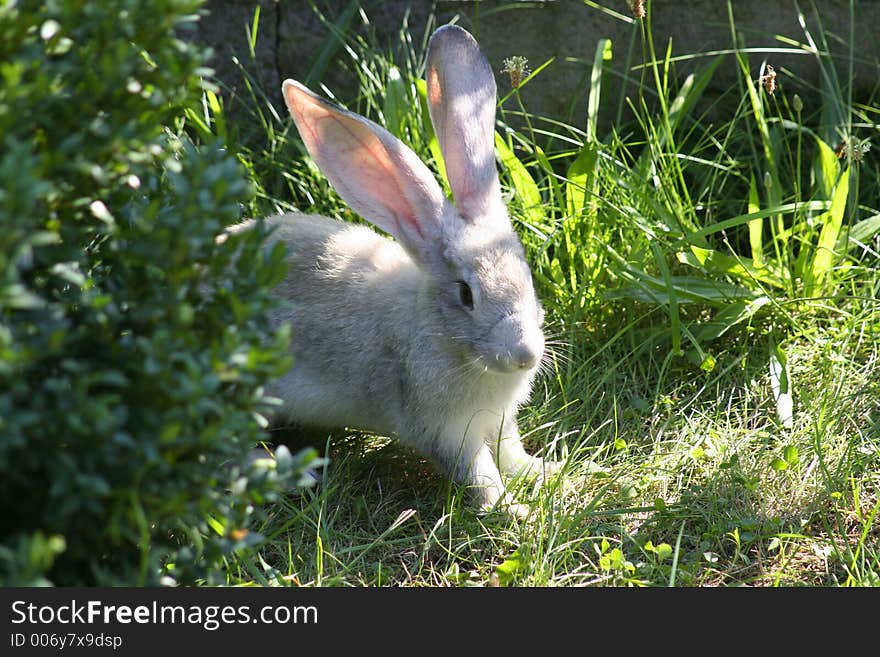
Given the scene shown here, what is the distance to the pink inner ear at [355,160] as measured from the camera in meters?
4.08

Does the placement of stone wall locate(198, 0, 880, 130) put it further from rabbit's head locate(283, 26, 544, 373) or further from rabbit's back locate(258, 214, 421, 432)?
rabbit's back locate(258, 214, 421, 432)

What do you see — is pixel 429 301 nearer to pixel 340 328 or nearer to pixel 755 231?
pixel 340 328

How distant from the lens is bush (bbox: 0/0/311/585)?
8.09 feet

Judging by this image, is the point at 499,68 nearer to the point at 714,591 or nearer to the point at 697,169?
the point at 697,169

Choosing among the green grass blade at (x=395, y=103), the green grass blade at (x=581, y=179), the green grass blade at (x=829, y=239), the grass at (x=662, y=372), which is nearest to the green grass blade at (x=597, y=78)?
the grass at (x=662, y=372)

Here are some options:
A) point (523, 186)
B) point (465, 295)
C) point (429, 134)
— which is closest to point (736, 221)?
point (523, 186)

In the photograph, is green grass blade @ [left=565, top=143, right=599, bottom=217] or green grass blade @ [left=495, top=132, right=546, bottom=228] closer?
green grass blade @ [left=565, top=143, right=599, bottom=217]

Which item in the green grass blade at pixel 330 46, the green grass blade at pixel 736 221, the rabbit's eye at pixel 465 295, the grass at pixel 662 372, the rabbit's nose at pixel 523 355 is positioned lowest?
the grass at pixel 662 372

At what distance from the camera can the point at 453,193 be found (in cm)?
430

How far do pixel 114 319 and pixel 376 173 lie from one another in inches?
69.2

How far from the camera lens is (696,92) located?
512 cm

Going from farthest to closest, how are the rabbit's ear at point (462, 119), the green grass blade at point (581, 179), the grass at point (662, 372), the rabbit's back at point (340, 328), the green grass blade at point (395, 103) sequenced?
the green grass blade at point (395, 103) < the green grass blade at point (581, 179) < the rabbit's back at point (340, 328) < the rabbit's ear at point (462, 119) < the grass at point (662, 372)

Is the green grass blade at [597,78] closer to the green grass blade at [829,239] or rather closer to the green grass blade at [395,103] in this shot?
the green grass blade at [395,103]

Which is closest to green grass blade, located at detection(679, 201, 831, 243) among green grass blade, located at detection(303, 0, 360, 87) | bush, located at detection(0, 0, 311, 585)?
green grass blade, located at detection(303, 0, 360, 87)
